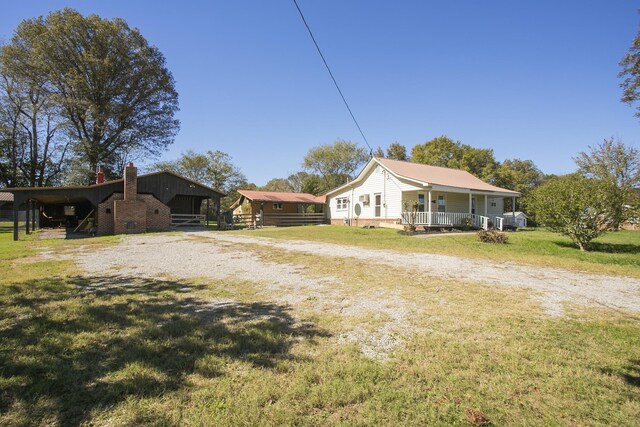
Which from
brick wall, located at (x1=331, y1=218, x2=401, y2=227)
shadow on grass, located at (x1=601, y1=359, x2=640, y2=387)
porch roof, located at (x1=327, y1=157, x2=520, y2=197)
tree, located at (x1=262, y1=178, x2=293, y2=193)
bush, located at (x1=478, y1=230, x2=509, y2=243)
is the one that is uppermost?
tree, located at (x1=262, y1=178, x2=293, y2=193)

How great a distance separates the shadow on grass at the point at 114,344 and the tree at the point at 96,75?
108 ft

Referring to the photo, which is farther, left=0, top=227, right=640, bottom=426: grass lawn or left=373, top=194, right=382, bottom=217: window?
left=373, top=194, right=382, bottom=217: window

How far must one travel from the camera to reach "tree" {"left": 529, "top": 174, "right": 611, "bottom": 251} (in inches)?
462

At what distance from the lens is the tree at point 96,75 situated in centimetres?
2972

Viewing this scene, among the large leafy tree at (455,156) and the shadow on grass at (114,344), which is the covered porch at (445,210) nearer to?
the shadow on grass at (114,344)

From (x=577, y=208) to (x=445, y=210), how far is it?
12212mm

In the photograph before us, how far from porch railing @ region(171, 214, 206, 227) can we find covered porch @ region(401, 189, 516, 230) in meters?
16.4

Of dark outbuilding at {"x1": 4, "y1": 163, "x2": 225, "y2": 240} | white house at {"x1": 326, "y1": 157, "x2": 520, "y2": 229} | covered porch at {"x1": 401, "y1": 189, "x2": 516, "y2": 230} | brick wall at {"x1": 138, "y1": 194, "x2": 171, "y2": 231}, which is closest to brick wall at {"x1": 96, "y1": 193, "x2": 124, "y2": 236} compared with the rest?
dark outbuilding at {"x1": 4, "y1": 163, "x2": 225, "y2": 240}

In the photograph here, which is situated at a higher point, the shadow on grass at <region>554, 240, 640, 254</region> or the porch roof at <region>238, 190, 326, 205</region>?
the porch roof at <region>238, 190, 326, 205</region>

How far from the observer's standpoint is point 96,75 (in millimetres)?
30812

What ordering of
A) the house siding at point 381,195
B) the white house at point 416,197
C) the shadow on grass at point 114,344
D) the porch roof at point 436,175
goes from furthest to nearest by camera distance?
1. the porch roof at point 436,175
2. the house siding at point 381,195
3. the white house at point 416,197
4. the shadow on grass at point 114,344

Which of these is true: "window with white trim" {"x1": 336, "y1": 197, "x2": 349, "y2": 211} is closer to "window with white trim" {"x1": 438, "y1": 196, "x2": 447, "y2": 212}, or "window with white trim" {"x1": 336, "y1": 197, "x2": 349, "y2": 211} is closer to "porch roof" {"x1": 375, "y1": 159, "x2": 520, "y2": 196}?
"porch roof" {"x1": 375, "y1": 159, "x2": 520, "y2": 196}

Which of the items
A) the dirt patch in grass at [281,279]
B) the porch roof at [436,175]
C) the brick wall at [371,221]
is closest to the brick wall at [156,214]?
the dirt patch in grass at [281,279]

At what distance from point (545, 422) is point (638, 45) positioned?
24505 millimetres
